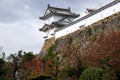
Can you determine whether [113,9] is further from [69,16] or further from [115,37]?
[69,16]

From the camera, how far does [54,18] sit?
40.2m

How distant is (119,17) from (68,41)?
857 centimetres

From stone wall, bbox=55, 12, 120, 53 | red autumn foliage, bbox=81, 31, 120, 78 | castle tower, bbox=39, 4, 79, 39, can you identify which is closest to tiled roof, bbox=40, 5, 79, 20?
castle tower, bbox=39, 4, 79, 39

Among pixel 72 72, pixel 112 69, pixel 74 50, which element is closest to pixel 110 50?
pixel 112 69

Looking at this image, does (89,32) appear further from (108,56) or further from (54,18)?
(54,18)

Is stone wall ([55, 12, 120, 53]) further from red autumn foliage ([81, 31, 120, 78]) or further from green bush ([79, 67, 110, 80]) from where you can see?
green bush ([79, 67, 110, 80])

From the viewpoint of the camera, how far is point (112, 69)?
18.4 meters

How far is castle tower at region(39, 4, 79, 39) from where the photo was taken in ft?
127

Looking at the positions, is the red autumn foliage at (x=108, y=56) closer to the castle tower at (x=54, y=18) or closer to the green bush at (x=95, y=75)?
the green bush at (x=95, y=75)

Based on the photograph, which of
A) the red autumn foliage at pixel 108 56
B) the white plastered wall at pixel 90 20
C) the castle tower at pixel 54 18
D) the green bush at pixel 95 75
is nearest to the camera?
the green bush at pixel 95 75

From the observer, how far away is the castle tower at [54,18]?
3872cm

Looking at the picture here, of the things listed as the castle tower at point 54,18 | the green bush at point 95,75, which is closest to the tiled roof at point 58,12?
the castle tower at point 54,18

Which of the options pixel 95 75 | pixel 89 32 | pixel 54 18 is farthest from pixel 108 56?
pixel 54 18

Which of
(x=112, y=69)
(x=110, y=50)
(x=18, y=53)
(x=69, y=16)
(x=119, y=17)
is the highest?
(x=69, y=16)
